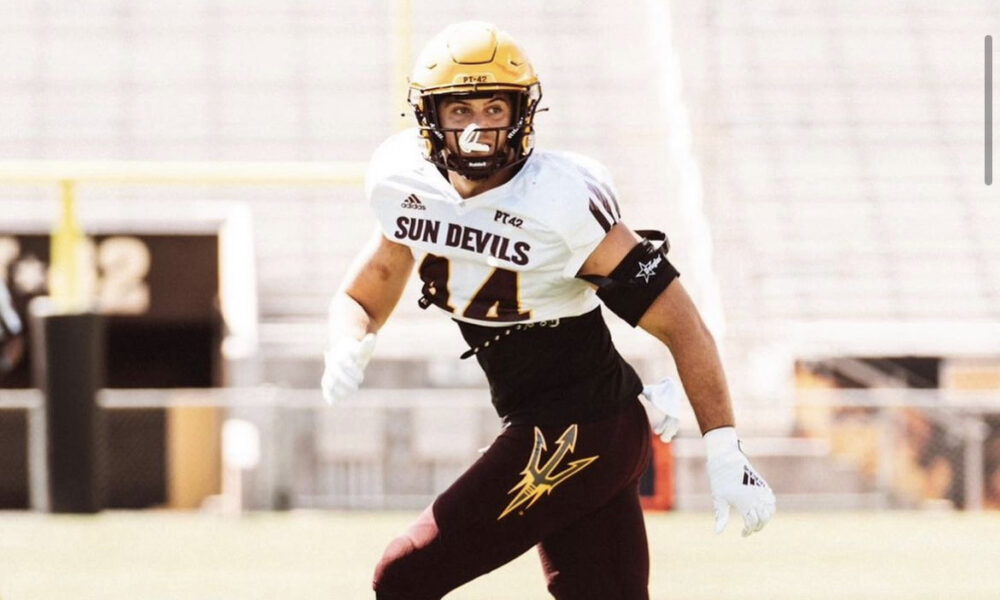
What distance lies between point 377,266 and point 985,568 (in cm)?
463

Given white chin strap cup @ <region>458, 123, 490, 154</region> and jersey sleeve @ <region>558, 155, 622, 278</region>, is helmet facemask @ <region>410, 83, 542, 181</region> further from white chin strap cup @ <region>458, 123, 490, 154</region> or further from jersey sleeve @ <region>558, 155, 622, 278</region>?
jersey sleeve @ <region>558, 155, 622, 278</region>

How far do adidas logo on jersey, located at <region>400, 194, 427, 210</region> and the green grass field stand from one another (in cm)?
323

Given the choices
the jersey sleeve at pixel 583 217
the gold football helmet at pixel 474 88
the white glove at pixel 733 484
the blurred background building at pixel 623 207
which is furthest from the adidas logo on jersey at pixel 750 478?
the blurred background building at pixel 623 207

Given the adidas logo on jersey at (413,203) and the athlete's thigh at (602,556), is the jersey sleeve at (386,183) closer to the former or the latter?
the adidas logo on jersey at (413,203)

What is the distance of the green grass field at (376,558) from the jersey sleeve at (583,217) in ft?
10.8

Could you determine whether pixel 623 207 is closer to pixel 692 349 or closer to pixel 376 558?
pixel 376 558

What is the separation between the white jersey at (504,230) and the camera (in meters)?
3.22

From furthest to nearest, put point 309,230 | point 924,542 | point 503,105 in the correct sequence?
point 309,230 → point 924,542 → point 503,105

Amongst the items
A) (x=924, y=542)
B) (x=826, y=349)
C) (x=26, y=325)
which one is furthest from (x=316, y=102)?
(x=924, y=542)

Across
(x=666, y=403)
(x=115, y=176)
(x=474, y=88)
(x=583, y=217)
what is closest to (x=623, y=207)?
(x=115, y=176)

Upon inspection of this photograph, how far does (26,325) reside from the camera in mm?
11062

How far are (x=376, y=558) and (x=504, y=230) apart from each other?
4.64 m

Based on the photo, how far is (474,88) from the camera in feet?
10.9

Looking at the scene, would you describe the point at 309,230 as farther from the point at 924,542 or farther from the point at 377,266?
the point at 377,266
